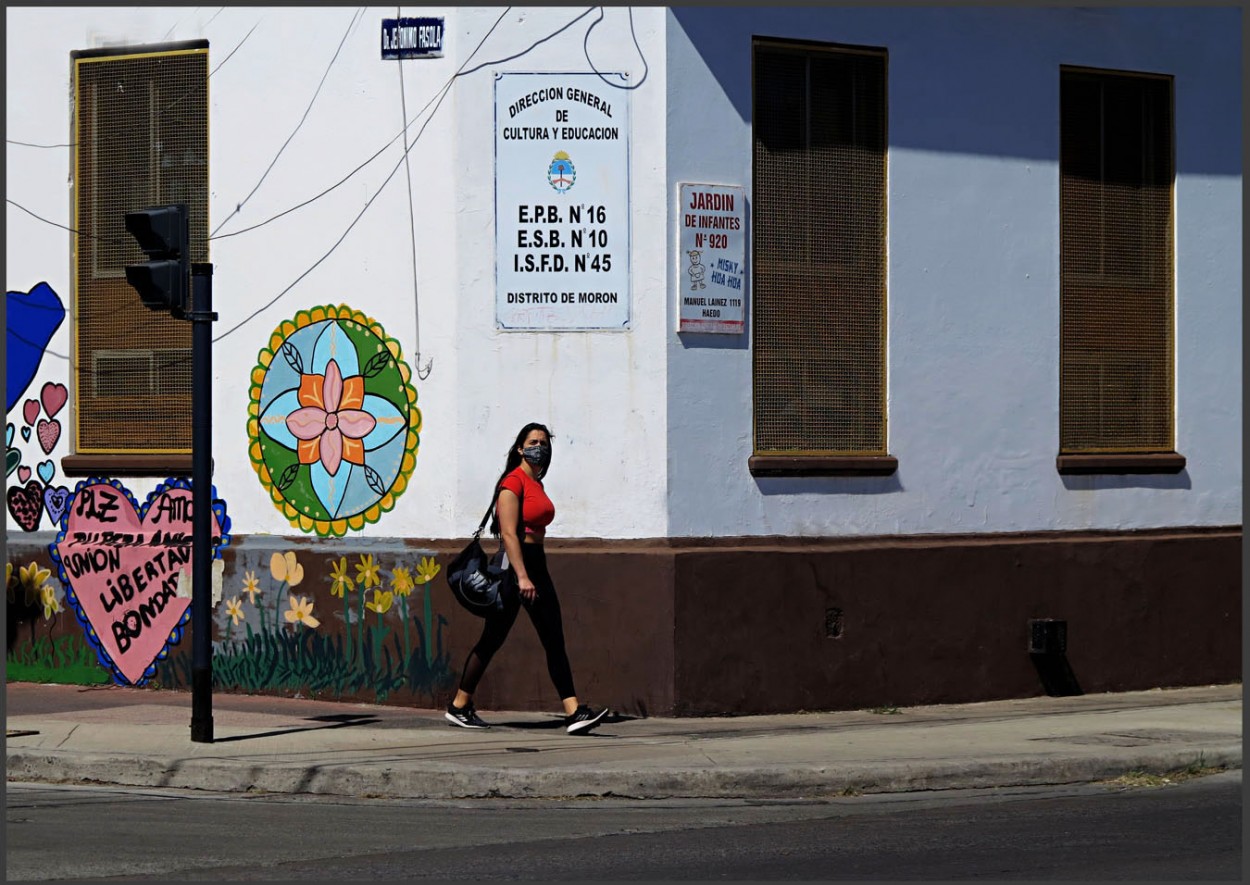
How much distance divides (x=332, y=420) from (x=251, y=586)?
1.38 m

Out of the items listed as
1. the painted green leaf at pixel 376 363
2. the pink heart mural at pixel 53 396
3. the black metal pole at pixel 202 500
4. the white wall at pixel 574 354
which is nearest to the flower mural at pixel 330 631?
the white wall at pixel 574 354

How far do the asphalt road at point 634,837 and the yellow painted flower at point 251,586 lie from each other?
369 centimetres

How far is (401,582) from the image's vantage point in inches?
536

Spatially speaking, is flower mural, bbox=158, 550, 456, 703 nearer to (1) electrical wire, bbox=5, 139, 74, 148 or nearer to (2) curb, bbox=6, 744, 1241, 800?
(2) curb, bbox=6, 744, 1241, 800

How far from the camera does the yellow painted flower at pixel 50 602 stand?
15.0 m

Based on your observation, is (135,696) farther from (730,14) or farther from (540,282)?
(730,14)

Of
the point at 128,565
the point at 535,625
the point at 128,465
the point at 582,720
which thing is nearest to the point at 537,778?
the point at 582,720

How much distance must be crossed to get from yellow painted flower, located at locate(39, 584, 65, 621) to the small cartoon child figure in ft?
18.4

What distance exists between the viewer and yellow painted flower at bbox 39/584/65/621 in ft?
49.3

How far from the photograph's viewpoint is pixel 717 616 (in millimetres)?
13180

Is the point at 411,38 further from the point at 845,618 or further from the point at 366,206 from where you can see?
the point at 845,618

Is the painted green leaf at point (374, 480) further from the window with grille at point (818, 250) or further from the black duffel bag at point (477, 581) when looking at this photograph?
the window with grille at point (818, 250)

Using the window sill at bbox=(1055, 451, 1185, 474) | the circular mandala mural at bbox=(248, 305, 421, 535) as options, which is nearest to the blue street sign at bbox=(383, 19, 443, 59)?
the circular mandala mural at bbox=(248, 305, 421, 535)

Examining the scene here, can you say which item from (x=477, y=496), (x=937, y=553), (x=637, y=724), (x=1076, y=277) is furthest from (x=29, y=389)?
(x=1076, y=277)
